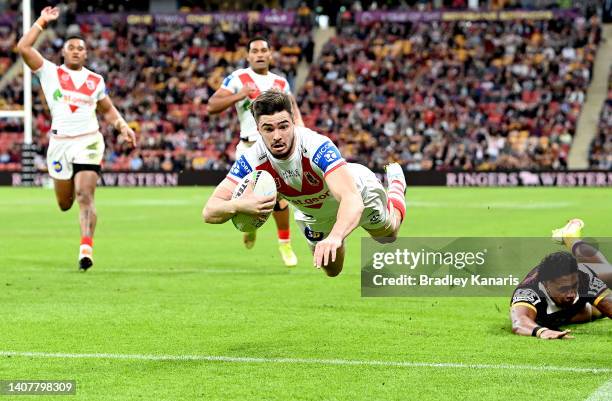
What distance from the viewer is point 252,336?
26.5ft

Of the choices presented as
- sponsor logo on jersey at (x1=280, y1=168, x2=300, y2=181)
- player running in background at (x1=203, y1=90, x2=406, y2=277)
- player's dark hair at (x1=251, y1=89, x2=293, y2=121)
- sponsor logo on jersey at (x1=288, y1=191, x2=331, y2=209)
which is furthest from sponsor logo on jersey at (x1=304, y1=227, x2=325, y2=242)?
→ player's dark hair at (x1=251, y1=89, x2=293, y2=121)

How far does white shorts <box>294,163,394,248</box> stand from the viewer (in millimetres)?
8750

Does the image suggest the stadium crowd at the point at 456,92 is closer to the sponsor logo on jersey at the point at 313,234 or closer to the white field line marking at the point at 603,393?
the sponsor logo on jersey at the point at 313,234

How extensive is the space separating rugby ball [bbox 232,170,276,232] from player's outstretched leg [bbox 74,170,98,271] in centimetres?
576

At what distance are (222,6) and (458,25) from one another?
13.1m

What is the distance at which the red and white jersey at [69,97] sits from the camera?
1334cm

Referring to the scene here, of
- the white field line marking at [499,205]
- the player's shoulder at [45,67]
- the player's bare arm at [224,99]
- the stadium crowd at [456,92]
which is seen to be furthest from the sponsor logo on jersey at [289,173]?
the stadium crowd at [456,92]

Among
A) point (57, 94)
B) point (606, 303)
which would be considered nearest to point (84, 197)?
point (57, 94)

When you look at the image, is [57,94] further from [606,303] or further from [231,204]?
[606,303]

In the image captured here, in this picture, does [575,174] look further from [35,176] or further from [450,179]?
[35,176]

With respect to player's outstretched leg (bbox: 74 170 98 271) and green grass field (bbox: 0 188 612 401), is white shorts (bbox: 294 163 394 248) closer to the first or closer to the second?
green grass field (bbox: 0 188 612 401)

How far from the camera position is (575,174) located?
1508 inches

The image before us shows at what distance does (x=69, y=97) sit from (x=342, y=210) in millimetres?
7336

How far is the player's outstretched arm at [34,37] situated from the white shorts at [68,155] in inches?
39.6
